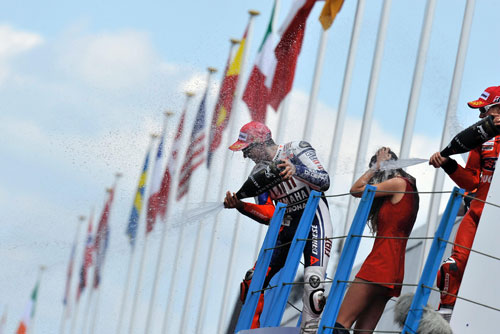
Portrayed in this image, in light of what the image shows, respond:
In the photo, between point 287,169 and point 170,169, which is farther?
point 170,169

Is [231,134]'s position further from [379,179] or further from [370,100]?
[379,179]

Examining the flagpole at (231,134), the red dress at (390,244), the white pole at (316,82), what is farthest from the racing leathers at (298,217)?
the flagpole at (231,134)

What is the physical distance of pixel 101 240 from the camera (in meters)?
30.8

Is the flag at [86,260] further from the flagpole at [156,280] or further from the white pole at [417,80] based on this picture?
the white pole at [417,80]

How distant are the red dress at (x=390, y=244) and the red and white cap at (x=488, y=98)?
763mm

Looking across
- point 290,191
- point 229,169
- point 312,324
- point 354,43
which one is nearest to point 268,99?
point 354,43

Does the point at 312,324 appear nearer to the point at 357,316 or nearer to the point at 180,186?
the point at 357,316

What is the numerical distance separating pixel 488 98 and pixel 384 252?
1292mm

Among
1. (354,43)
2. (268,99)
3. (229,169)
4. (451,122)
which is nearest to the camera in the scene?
(451,122)

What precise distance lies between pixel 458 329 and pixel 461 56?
12664mm

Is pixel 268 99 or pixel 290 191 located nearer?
pixel 290 191

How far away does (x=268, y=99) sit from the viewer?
22672mm

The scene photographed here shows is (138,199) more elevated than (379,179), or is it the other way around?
(138,199)

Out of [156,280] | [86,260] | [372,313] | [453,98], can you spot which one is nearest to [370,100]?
[453,98]
